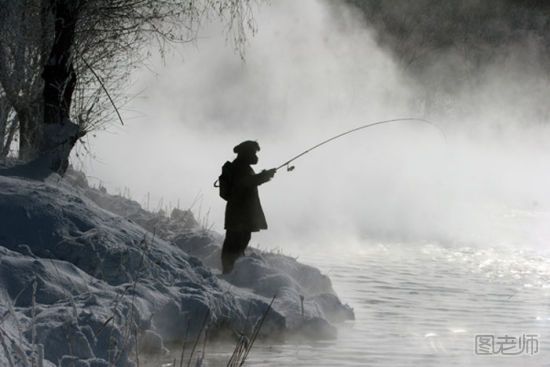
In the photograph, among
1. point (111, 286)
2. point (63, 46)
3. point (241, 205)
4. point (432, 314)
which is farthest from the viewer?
point (63, 46)

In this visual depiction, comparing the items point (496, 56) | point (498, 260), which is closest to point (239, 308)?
point (498, 260)

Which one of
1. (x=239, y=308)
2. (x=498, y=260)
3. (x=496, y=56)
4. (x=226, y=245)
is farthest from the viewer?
(x=496, y=56)

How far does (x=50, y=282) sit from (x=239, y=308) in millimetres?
2184

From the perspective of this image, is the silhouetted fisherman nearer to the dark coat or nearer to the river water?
the dark coat

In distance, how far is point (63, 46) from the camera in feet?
44.2

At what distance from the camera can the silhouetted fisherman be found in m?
12.7

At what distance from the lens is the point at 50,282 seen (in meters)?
9.24

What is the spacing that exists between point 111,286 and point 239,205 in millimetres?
3111

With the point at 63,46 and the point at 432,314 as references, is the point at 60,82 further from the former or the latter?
the point at 432,314

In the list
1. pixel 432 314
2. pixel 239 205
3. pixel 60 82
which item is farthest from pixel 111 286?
pixel 432 314

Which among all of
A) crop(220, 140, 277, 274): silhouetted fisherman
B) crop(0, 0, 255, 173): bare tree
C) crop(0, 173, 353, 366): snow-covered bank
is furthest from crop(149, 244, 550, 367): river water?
crop(0, 0, 255, 173): bare tree

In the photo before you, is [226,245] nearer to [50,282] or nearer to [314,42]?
[50,282]

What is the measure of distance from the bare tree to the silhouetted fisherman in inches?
52.9

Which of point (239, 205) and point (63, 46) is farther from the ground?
point (63, 46)
